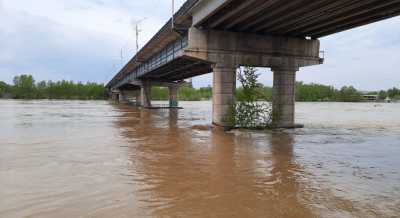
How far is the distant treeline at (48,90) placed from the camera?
172750mm

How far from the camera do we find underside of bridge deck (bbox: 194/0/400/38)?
790 inches

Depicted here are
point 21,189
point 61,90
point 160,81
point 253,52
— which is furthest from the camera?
point 61,90

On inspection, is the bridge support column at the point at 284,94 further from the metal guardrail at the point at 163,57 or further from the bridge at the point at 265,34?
the metal guardrail at the point at 163,57

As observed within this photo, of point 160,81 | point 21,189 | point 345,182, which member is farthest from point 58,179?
point 160,81

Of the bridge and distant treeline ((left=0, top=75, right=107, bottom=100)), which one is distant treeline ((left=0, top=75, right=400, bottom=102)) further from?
the bridge

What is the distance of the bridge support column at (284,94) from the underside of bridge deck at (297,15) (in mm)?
2900

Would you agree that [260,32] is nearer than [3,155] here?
No

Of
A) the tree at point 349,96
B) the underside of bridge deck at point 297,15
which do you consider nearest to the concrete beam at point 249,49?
the underside of bridge deck at point 297,15

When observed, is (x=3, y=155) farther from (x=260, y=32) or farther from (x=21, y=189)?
(x=260, y=32)

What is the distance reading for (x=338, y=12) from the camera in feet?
70.5

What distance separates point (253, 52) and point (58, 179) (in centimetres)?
2018

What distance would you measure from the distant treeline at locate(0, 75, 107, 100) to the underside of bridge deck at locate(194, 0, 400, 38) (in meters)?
165

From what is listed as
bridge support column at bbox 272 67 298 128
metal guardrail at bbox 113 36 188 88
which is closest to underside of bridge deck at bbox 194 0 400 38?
bridge support column at bbox 272 67 298 128

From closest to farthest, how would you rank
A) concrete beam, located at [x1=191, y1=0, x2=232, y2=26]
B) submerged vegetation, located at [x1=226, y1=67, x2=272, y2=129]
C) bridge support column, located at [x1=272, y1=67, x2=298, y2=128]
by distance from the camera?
concrete beam, located at [x1=191, y1=0, x2=232, y2=26] < submerged vegetation, located at [x1=226, y1=67, x2=272, y2=129] < bridge support column, located at [x1=272, y1=67, x2=298, y2=128]
